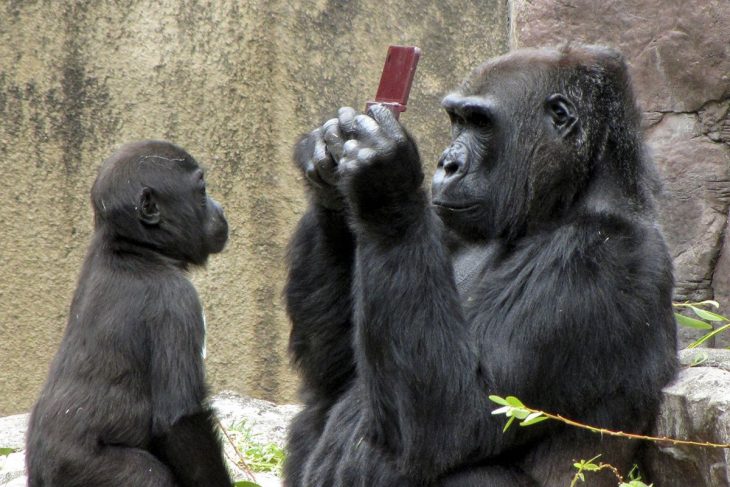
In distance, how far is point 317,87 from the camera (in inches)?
226

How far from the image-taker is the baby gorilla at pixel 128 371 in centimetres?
349

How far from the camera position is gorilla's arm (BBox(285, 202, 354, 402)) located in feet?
12.5

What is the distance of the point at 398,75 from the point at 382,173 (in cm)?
56

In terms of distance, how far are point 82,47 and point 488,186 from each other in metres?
2.85

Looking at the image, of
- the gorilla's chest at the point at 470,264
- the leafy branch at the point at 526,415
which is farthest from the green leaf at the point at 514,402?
the gorilla's chest at the point at 470,264

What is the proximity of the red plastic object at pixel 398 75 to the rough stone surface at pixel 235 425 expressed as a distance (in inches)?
64.2

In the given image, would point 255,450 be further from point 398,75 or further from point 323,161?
point 398,75

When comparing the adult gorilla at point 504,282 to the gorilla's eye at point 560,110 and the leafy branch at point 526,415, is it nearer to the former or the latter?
the gorilla's eye at point 560,110

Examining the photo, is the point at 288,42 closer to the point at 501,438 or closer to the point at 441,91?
the point at 441,91

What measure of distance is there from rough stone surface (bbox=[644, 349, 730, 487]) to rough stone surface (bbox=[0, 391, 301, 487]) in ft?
5.23

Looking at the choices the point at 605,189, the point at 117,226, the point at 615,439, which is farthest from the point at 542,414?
the point at 117,226

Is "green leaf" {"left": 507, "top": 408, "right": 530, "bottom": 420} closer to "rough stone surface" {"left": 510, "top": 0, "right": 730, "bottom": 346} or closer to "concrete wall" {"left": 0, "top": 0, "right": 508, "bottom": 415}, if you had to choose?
"rough stone surface" {"left": 510, "top": 0, "right": 730, "bottom": 346}

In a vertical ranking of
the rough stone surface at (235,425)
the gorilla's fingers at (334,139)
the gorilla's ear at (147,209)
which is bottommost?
the rough stone surface at (235,425)

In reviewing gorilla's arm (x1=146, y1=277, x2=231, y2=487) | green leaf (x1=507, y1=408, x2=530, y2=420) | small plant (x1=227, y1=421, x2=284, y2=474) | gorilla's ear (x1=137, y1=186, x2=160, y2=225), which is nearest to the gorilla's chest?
green leaf (x1=507, y1=408, x2=530, y2=420)
